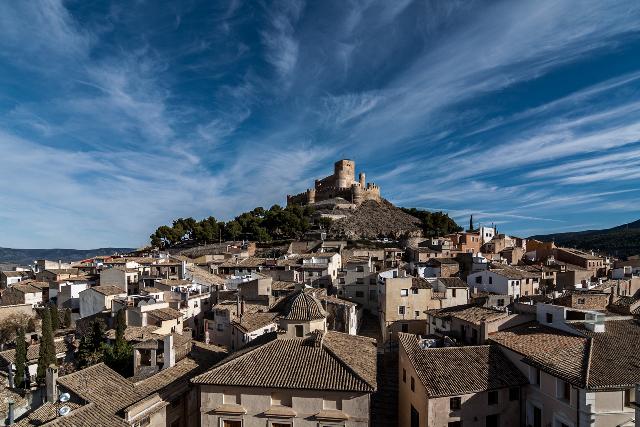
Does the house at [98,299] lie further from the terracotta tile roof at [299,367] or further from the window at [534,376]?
A: the window at [534,376]

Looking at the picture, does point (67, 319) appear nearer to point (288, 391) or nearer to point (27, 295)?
point (27, 295)

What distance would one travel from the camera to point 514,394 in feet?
68.6

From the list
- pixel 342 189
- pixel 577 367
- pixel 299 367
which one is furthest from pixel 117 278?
pixel 342 189

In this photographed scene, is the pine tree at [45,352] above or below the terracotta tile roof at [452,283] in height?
below

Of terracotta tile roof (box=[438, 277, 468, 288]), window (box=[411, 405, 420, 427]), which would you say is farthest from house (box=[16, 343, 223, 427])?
terracotta tile roof (box=[438, 277, 468, 288])

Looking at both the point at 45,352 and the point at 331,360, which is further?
the point at 45,352

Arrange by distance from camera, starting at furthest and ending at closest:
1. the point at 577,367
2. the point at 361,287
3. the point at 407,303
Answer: the point at 361,287 → the point at 407,303 → the point at 577,367

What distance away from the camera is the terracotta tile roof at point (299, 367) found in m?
19.2

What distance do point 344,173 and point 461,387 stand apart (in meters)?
111

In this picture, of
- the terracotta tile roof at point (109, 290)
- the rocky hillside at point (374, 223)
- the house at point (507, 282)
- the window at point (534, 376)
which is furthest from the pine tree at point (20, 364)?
the rocky hillside at point (374, 223)

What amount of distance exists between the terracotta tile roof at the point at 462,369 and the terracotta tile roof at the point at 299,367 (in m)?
2.61

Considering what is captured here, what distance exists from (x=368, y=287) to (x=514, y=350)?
1090 inches

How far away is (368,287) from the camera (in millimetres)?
48875

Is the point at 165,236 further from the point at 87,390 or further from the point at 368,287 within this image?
the point at 87,390
